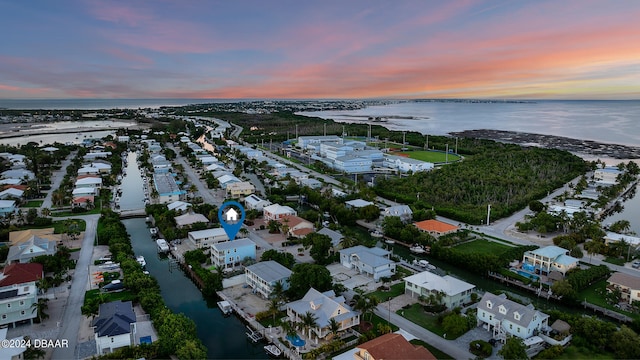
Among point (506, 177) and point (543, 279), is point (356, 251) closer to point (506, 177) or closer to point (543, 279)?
point (543, 279)

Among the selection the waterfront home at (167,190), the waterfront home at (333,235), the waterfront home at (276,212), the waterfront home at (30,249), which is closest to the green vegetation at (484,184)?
the waterfront home at (333,235)

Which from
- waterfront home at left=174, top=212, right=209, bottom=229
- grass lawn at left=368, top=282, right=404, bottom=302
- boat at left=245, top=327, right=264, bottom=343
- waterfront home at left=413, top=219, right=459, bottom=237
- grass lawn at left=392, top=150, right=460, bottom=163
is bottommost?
boat at left=245, top=327, right=264, bottom=343

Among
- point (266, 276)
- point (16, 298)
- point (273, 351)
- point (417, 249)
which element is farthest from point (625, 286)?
point (16, 298)

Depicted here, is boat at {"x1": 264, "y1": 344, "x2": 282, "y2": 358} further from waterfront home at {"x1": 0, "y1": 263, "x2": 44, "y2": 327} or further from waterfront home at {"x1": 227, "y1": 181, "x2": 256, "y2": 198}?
waterfront home at {"x1": 227, "y1": 181, "x2": 256, "y2": 198}

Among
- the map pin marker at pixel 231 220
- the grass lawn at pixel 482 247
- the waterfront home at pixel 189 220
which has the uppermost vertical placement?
the map pin marker at pixel 231 220

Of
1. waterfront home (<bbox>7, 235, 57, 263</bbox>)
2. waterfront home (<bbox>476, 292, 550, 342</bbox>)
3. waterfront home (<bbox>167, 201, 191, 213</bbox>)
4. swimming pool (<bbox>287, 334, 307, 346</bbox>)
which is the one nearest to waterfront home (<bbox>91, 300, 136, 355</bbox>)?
swimming pool (<bbox>287, 334, 307, 346</bbox>)

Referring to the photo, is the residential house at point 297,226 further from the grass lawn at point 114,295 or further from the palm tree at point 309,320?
the palm tree at point 309,320

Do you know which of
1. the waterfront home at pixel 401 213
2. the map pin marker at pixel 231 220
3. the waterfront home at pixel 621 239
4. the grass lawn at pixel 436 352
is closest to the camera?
the grass lawn at pixel 436 352
